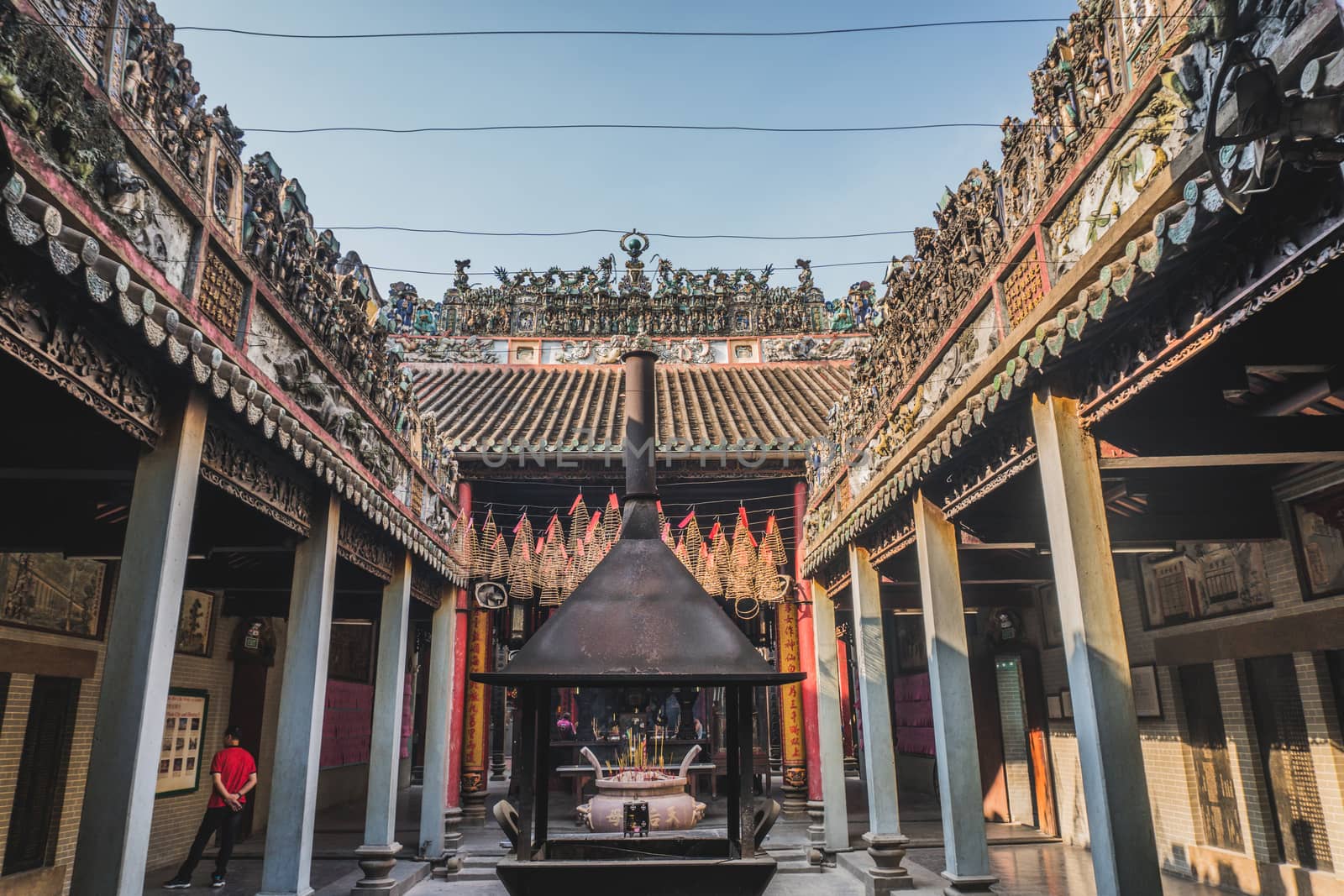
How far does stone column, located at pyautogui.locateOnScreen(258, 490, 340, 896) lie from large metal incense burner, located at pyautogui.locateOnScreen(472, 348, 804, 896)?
169cm

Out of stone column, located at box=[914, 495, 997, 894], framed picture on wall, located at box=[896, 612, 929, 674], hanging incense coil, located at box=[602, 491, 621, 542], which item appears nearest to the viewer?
stone column, located at box=[914, 495, 997, 894]

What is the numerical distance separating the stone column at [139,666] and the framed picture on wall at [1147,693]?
921 cm

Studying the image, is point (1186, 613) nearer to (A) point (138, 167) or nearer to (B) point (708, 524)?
(B) point (708, 524)

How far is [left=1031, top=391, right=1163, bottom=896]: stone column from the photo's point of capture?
4.17m

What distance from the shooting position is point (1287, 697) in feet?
24.5

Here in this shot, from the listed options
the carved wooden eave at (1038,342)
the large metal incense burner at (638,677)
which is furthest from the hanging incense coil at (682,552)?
the large metal incense burner at (638,677)

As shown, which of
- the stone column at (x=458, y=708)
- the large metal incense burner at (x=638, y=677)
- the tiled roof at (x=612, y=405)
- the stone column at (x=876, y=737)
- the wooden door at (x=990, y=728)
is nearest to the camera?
the large metal incense burner at (x=638, y=677)

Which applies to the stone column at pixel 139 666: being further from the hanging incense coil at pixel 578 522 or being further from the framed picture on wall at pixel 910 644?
the framed picture on wall at pixel 910 644

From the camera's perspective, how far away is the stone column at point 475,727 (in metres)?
12.8

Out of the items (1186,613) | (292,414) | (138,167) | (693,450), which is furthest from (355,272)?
(1186,613)

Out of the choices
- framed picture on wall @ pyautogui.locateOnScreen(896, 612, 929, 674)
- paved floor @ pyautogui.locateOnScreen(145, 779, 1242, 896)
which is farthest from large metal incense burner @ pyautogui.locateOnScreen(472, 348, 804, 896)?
framed picture on wall @ pyautogui.locateOnScreen(896, 612, 929, 674)

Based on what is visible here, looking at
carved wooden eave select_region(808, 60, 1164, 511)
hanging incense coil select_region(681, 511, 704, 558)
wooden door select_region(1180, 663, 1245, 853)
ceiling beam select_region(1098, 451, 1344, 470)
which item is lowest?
wooden door select_region(1180, 663, 1245, 853)

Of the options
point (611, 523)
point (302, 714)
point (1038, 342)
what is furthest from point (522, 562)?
point (1038, 342)

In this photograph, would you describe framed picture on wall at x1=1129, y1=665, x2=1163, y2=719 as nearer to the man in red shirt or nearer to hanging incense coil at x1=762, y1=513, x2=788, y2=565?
hanging incense coil at x1=762, y1=513, x2=788, y2=565
